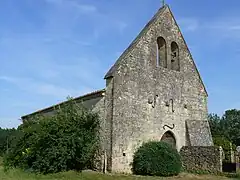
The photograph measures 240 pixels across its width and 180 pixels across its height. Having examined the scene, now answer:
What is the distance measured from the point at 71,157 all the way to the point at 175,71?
34.1ft

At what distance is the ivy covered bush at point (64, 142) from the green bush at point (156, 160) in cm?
278

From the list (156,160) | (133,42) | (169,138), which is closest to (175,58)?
(133,42)

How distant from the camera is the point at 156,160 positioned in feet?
66.5

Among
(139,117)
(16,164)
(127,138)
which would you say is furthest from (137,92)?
(16,164)

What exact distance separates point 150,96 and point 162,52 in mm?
4130

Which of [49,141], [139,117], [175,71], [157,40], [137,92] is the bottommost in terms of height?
[49,141]

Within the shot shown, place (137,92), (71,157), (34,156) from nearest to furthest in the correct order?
1. (71,157)
2. (34,156)
3. (137,92)

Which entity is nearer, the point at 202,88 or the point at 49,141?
the point at 49,141

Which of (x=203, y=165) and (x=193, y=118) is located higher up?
(x=193, y=118)

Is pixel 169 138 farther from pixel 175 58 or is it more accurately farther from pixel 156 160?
pixel 175 58

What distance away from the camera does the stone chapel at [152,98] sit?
805 inches

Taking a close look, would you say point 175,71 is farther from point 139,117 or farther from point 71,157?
point 71,157

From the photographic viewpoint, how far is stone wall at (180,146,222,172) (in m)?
22.3

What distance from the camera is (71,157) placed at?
1873 cm
